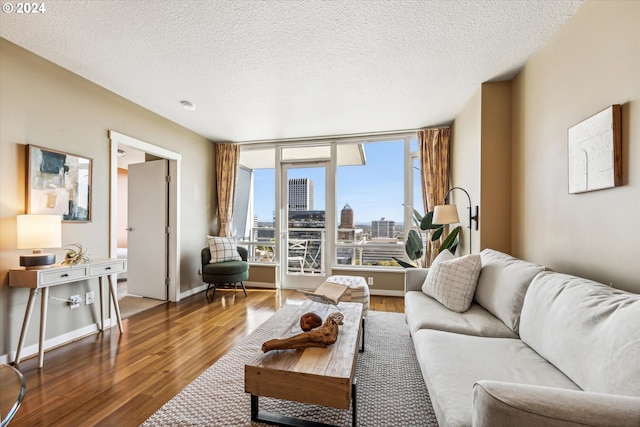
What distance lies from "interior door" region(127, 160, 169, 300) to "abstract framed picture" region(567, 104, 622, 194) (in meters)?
4.47

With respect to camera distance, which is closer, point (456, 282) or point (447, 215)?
point (456, 282)

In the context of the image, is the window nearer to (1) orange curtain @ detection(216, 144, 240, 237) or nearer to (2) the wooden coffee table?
(1) orange curtain @ detection(216, 144, 240, 237)

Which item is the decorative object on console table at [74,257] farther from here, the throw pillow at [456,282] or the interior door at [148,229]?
the throw pillow at [456,282]

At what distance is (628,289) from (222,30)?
2.92 metres

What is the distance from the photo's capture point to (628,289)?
1.43 metres

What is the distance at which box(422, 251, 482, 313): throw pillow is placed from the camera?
6.88 feet

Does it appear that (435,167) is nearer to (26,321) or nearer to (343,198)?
(343,198)

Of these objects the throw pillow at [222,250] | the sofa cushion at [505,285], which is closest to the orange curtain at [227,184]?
the throw pillow at [222,250]

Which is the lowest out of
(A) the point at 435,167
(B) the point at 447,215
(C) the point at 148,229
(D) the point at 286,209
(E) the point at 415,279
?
(E) the point at 415,279

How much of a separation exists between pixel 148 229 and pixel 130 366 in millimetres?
2400

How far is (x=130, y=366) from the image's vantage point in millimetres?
2146

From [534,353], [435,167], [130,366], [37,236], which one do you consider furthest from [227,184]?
[534,353]

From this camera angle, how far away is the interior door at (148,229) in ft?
13.2

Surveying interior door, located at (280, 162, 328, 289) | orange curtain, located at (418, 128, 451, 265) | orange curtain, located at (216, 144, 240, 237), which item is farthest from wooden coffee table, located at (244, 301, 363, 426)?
orange curtain, located at (216, 144, 240, 237)
